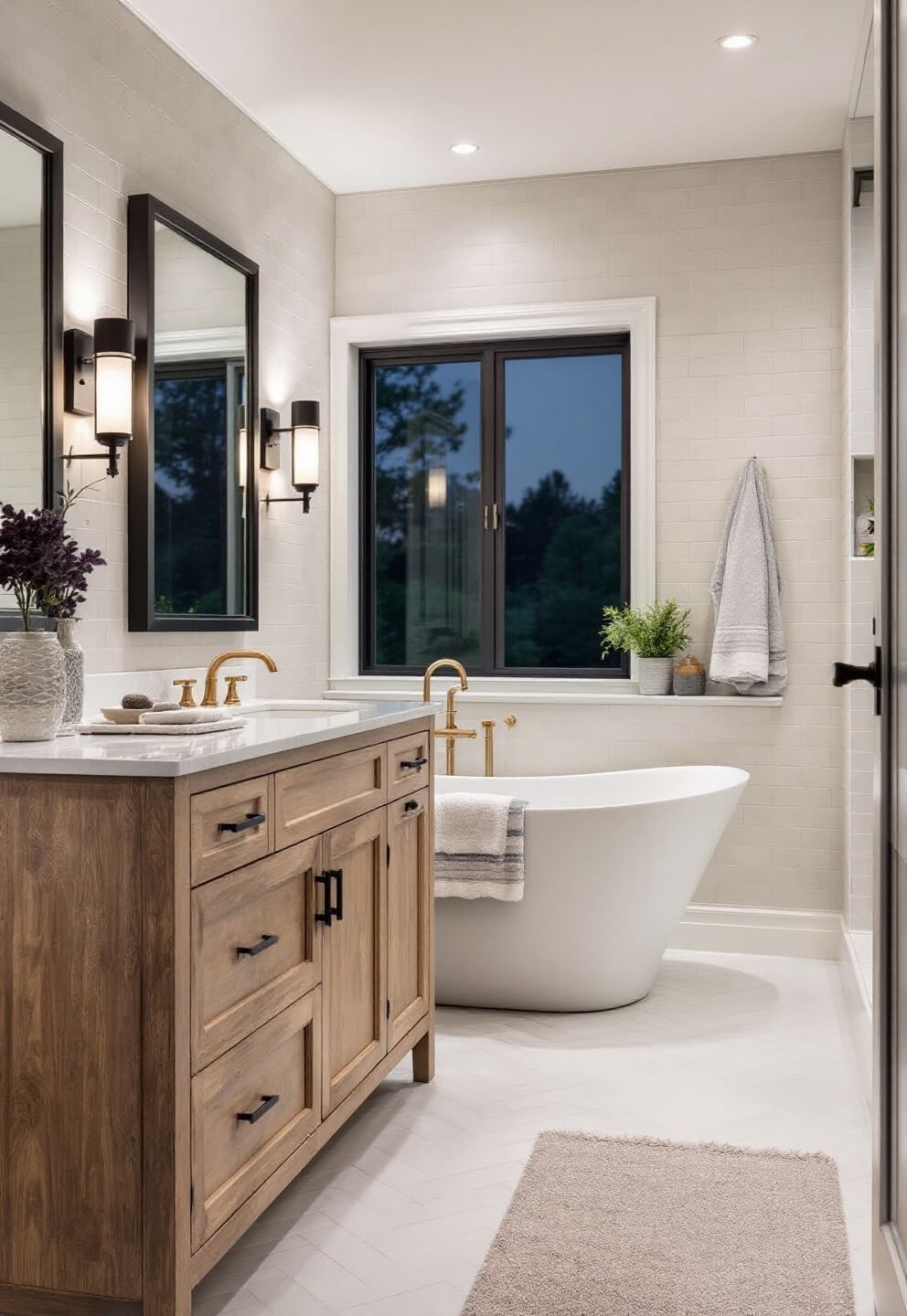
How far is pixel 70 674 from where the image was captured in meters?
2.48

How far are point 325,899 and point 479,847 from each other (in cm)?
120

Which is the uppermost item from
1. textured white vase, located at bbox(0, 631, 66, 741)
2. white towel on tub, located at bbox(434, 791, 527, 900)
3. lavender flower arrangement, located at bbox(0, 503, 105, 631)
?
lavender flower arrangement, located at bbox(0, 503, 105, 631)

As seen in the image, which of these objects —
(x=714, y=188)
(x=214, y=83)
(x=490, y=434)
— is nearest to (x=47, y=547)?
(x=214, y=83)

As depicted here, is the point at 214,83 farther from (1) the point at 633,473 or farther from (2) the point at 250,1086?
(2) the point at 250,1086

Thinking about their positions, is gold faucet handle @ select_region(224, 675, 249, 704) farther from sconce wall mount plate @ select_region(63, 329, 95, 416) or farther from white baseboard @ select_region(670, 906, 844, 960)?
white baseboard @ select_region(670, 906, 844, 960)

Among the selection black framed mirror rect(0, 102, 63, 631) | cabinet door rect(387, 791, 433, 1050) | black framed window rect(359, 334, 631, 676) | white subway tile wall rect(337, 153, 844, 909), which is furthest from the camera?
black framed window rect(359, 334, 631, 676)

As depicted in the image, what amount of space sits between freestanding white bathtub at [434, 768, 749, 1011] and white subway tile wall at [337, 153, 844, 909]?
70cm

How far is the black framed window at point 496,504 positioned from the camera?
15.9 feet

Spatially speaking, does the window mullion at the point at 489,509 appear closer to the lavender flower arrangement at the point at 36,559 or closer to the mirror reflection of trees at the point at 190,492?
the mirror reflection of trees at the point at 190,492

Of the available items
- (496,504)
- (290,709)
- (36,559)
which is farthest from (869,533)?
(36,559)

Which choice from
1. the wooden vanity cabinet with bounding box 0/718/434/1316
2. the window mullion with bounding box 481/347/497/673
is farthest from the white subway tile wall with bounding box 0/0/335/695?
the wooden vanity cabinet with bounding box 0/718/434/1316

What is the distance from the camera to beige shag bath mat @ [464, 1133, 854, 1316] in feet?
6.82

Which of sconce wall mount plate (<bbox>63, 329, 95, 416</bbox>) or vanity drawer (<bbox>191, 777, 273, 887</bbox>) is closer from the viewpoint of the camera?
vanity drawer (<bbox>191, 777, 273, 887</bbox>)

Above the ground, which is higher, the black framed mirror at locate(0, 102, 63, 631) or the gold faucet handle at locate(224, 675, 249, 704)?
the black framed mirror at locate(0, 102, 63, 631)
